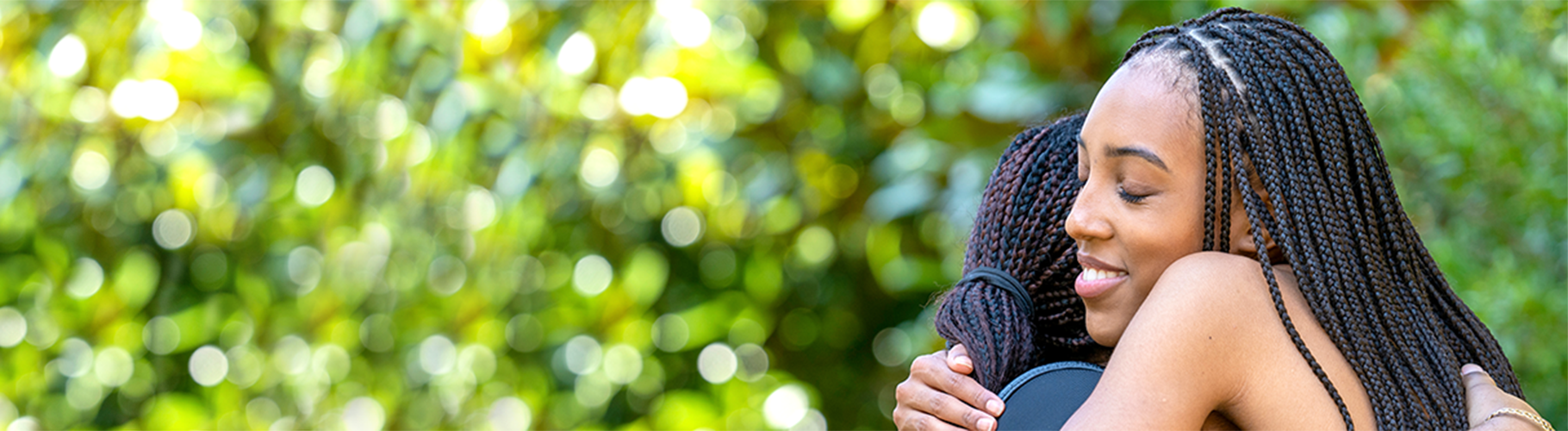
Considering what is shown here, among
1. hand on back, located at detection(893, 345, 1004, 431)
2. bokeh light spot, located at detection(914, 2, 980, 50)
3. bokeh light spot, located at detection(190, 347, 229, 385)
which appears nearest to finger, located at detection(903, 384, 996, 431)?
hand on back, located at detection(893, 345, 1004, 431)

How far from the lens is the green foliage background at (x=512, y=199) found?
10.6 feet

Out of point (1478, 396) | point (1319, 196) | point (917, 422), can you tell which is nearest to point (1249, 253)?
point (1319, 196)

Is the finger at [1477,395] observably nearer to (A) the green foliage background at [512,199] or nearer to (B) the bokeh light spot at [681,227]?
(A) the green foliage background at [512,199]

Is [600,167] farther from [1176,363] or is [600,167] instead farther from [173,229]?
[1176,363]

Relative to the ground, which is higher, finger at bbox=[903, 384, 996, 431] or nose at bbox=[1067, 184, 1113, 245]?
nose at bbox=[1067, 184, 1113, 245]

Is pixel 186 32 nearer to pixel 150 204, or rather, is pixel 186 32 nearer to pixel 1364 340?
pixel 150 204

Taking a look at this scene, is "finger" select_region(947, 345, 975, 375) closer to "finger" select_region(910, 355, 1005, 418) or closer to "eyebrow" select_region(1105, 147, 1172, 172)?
"finger" select_region(910, 355, 1005, 418)

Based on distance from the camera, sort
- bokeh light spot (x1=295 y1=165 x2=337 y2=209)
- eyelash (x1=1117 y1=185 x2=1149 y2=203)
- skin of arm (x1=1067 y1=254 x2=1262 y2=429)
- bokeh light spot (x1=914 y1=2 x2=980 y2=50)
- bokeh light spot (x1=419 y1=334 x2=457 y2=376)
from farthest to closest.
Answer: bokeh light spot (x1=295 y1=165 x2=337 y2=209) → bokeh light spot (x1=419 y1=334 x2=457 y2=376) → bokeh light spot (x1=914 y1=2 x2=980 y2=50) → eyelash (x1=1117 y1=185 x2=1149 y2=203) → skin of arm (x1=1067 y1=254 x2=1262 y2=429)

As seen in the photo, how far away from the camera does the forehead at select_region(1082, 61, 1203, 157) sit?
119 cm

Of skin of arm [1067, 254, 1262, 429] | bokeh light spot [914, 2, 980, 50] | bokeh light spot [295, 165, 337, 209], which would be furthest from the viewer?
bokeh light spot [295, 165, 337, 209]

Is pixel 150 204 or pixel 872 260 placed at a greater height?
pixel 872 260

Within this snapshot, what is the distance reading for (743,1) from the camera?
3273mm

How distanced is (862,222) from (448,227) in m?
1.16

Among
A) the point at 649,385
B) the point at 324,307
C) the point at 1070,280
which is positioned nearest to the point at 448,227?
the point at 324,307
